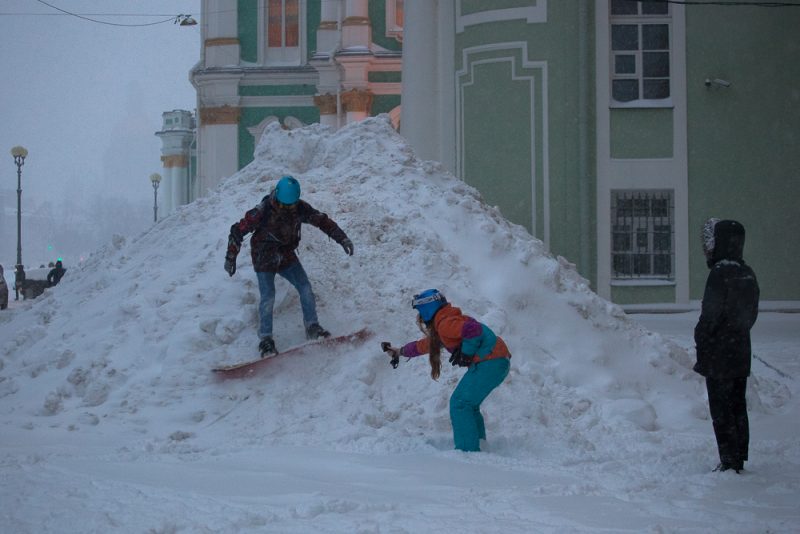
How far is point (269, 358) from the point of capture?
7.88 meters

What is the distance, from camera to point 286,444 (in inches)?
272

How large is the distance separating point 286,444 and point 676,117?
1254cm

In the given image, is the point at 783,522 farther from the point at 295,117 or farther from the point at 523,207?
the point at 295,117

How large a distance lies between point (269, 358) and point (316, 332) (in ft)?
1.54

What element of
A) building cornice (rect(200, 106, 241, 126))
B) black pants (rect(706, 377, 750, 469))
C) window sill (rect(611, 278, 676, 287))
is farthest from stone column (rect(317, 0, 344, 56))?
black pants (rect(706, 377, 750, 469))

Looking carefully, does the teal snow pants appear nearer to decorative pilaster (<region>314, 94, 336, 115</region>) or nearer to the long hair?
the long hair

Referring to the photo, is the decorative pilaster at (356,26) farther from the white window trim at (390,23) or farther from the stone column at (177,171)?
the stone column at (177,171)

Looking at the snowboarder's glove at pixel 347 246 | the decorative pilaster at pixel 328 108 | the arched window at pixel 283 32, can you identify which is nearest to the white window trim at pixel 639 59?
the snowboarder's glove at pixel 347 246

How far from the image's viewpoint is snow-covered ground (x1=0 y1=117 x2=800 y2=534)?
4988 mm

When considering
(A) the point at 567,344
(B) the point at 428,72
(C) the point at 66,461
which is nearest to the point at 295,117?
(B) the point at 428,72

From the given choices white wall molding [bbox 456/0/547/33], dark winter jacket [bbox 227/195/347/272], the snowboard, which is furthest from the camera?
white wall molding [bbox 456/0/547/33]

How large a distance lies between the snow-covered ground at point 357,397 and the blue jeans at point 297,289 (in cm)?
36

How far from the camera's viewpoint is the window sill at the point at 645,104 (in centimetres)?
1736

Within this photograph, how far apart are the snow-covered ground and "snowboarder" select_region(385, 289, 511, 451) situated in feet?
0.92
